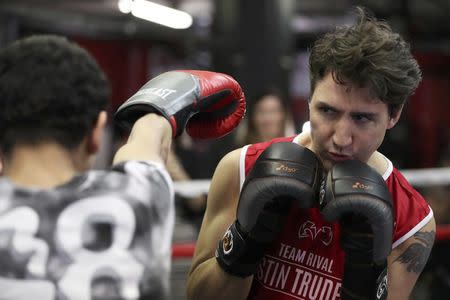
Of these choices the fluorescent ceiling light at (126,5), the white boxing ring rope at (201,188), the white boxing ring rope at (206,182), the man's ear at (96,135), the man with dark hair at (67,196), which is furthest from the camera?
the fluorescent ceiling light at (126,5)

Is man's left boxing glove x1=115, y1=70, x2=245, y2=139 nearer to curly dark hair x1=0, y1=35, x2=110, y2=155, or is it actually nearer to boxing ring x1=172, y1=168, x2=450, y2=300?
curly dark hair x1=0, y1=35, x2=110, y2=155

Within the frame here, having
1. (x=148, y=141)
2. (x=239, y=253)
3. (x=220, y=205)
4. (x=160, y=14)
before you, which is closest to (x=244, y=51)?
(x=160, y=14)

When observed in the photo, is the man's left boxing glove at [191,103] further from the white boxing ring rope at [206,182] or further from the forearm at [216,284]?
the white boxing ring rope at [206,182]

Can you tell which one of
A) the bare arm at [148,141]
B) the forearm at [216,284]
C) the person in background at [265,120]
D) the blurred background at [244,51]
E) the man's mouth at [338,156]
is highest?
the bare arm at [148,141]

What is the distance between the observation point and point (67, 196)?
4.71 feet

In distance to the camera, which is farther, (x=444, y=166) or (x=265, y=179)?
(x=444, y=166)

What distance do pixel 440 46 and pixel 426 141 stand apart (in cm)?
107

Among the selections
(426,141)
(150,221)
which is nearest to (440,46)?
(426,141)

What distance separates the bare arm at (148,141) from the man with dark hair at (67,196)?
0.07 meters

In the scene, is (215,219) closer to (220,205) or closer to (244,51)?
(220,205)

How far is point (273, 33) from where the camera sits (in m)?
5.82

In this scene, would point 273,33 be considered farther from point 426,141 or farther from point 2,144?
point 2,144

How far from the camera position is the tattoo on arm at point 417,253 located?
208 centimetres

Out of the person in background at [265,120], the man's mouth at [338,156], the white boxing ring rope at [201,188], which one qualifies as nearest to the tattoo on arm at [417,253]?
the man's mouth at [338,156]
